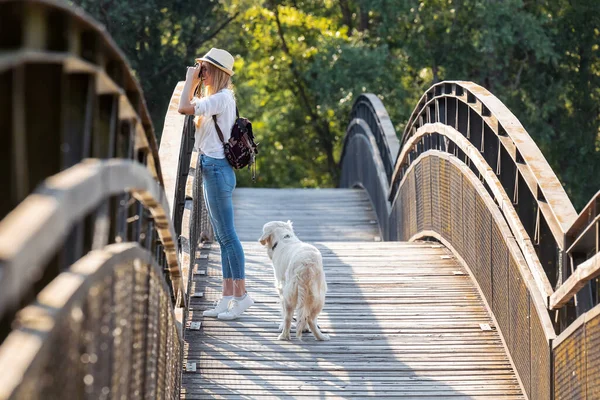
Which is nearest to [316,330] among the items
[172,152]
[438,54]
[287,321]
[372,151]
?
[287,321]

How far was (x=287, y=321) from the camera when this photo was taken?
6797 mm

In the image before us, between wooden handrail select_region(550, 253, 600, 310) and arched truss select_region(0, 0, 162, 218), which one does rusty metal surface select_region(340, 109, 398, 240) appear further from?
arched truss select_region(0, 0, 162, 218)

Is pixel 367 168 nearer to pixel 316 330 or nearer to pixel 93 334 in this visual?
pixel 316 330

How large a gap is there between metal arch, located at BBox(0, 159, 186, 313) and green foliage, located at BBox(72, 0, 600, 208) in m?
16.9

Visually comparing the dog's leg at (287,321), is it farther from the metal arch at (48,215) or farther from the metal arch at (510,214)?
the metal arch at (48,215)

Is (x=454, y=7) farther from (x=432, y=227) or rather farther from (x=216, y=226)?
(x=216, y=226)

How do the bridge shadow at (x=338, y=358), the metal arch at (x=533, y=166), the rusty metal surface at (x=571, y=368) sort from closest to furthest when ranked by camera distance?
the rusty metal surface at (x=571, y=368) < the metal arch at (x=533, y=166) < the bridge shadow at (x=338, y=358)

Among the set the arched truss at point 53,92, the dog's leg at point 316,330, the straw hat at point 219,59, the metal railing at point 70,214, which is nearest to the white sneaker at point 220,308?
the dog's leg at point 316,330

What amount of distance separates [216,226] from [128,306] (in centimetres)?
372

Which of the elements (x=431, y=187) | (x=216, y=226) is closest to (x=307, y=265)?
(x=216, y=226)

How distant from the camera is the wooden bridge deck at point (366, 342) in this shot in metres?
6.21

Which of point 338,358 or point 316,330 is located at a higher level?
point 316,330

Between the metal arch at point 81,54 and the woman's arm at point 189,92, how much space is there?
2.52 metres

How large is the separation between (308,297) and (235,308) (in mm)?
842
